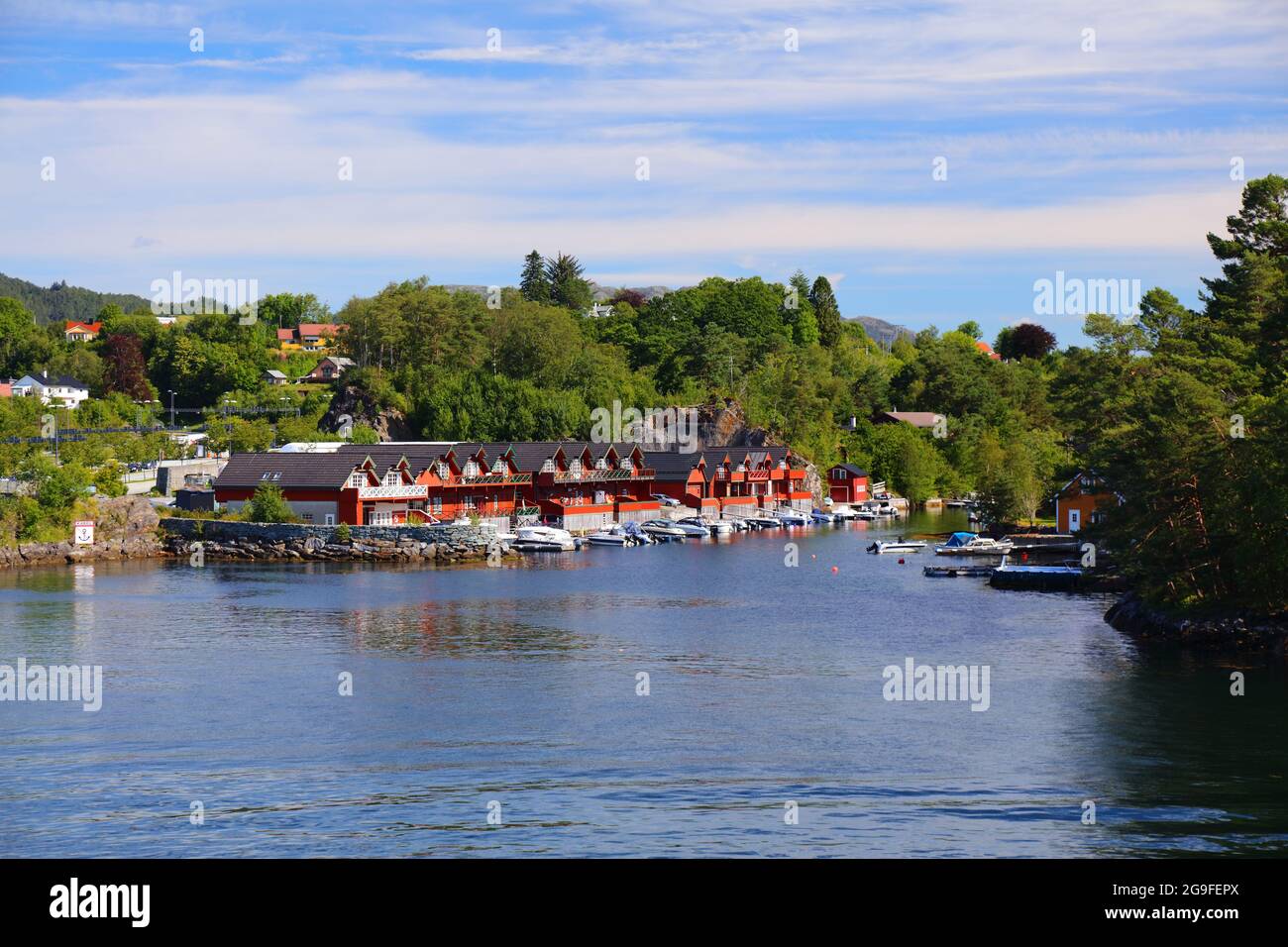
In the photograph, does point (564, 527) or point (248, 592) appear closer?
point (248, 592)

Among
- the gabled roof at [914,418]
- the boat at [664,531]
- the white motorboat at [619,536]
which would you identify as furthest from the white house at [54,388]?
the gabled roof at [914,418]

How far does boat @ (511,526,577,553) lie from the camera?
5753 cm

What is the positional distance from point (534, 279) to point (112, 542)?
2900 inches

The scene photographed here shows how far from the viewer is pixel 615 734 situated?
21.5m

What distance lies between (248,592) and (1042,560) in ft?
93.6

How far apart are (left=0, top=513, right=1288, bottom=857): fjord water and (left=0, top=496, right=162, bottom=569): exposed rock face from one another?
12.3m

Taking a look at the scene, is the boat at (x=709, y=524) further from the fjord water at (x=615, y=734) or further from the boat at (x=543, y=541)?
the fjord water at (x=615, y=734)

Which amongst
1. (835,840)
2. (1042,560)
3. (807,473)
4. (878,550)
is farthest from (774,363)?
(835,840)

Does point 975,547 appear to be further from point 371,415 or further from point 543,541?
point 371,415

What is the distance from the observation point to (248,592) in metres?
40.7
